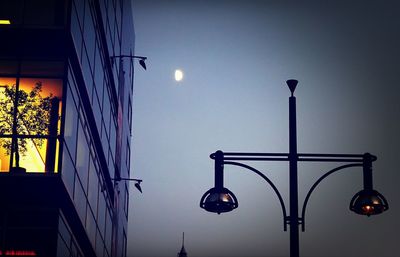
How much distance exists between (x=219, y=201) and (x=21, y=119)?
1347 cm

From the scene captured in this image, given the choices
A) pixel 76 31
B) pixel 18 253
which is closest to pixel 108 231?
pixel 76 31

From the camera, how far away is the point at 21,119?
27531mm

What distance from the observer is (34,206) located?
91.5 ft

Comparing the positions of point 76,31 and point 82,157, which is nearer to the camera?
point 76,31

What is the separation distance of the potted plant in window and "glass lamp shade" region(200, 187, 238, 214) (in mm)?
12584

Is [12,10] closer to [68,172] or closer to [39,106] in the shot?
[39,106]

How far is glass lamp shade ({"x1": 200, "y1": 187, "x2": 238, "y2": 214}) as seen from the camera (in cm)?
1580

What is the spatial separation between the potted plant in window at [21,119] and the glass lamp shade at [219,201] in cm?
1258

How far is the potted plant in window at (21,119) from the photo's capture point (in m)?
27.1

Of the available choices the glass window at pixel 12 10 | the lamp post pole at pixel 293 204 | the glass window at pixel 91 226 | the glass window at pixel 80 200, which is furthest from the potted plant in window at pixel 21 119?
the lamp post pole at pixel 293 204

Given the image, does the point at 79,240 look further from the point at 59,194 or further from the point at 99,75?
the point at 99,75

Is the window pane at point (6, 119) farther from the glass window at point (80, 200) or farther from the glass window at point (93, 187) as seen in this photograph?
the glass window at point (93, 187)

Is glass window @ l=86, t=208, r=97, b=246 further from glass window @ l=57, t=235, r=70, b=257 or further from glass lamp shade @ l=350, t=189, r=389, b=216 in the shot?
glass lamp shade @ l=350, t=189, r=389, b=216

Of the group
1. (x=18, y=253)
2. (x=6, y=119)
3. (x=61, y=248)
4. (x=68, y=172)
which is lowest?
(x=18, y=253)
